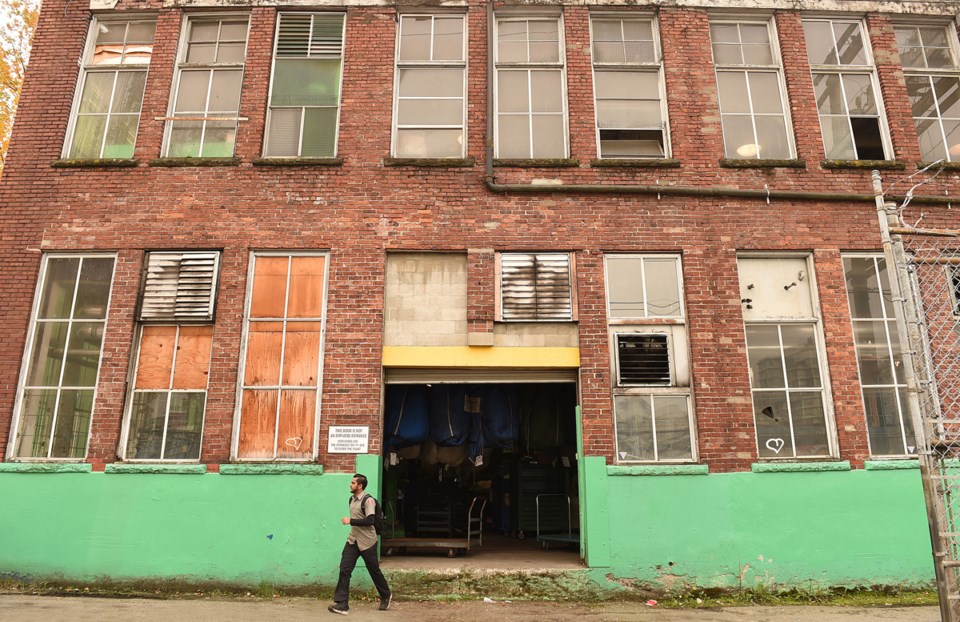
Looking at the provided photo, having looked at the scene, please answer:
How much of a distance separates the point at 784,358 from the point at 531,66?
5.97 m

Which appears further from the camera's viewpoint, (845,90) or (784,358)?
(845,90)

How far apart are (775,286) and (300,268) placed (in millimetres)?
7019

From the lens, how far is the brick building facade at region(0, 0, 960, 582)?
852 centimetres

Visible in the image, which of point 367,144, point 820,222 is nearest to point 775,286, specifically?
point 820,222

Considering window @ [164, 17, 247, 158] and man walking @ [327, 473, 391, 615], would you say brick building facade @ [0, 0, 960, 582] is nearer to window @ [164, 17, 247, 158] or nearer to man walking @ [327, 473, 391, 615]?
window @ [164, 17, 247, 158]

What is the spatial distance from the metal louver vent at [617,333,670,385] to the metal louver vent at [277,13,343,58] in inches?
256

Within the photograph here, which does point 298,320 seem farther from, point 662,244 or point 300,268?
point 662,244

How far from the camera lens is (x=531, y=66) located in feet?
32.7

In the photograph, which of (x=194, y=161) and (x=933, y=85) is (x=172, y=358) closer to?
(x=194, y=161)

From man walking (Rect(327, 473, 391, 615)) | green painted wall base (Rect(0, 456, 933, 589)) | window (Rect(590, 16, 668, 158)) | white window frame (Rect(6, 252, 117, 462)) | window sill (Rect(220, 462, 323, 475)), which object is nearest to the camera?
man walking (Rect(327, 473, 391, 615))

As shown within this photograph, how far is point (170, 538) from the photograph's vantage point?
26.1 feet

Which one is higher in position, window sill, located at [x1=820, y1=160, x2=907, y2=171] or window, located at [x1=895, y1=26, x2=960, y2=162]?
window, located at [x1=895, y1=26, x2=960, y2=162]

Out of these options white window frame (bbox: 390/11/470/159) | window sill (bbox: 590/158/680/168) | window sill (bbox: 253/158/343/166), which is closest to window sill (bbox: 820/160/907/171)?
window sill (bbox: 590/158/680/168)

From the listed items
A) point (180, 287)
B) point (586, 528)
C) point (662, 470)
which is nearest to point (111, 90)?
point (180, 287)
